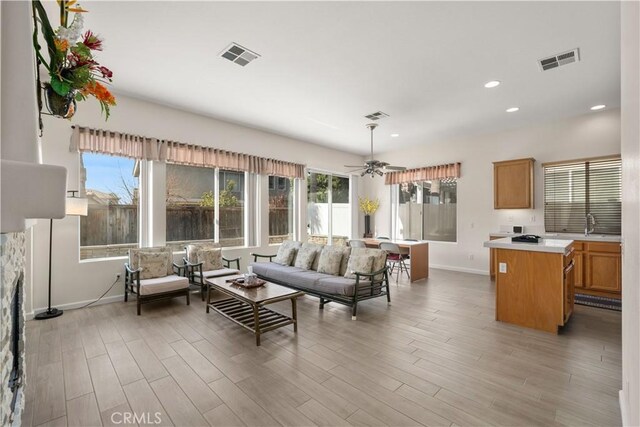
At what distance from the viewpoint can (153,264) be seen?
4.27m

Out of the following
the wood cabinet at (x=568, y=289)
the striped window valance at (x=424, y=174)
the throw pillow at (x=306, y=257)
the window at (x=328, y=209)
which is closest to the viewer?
the wood cabinet at (x=568, y=289)

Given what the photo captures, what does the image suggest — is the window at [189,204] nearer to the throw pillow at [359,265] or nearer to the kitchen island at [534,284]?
the throw pillow at [359,265]

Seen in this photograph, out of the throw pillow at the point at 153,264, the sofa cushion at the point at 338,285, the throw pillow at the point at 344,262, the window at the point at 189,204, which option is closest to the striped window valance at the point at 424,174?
the throw pillow at the point at 344,262

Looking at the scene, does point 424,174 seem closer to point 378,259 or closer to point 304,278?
point 378,259

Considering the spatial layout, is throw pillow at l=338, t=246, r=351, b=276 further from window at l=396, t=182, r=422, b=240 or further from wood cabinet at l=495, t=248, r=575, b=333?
window at l=396, t=182, r=422, b=240

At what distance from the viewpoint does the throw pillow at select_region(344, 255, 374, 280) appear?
3.98m

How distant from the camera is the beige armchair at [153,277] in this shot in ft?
12.6

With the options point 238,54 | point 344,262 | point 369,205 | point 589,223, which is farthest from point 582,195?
point 238,54

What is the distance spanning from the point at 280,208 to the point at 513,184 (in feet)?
15.3

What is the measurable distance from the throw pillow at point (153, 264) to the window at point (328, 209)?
351 centimetres

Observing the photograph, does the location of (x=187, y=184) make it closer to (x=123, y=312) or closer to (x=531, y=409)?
(x=123, y=312)

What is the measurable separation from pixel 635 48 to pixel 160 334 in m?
4.05

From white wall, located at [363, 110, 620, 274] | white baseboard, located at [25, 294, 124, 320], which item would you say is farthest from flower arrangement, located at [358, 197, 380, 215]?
white baseboard, located at [25, 294, 124, 320]

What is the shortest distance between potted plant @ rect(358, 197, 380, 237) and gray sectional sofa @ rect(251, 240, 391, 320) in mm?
3404
